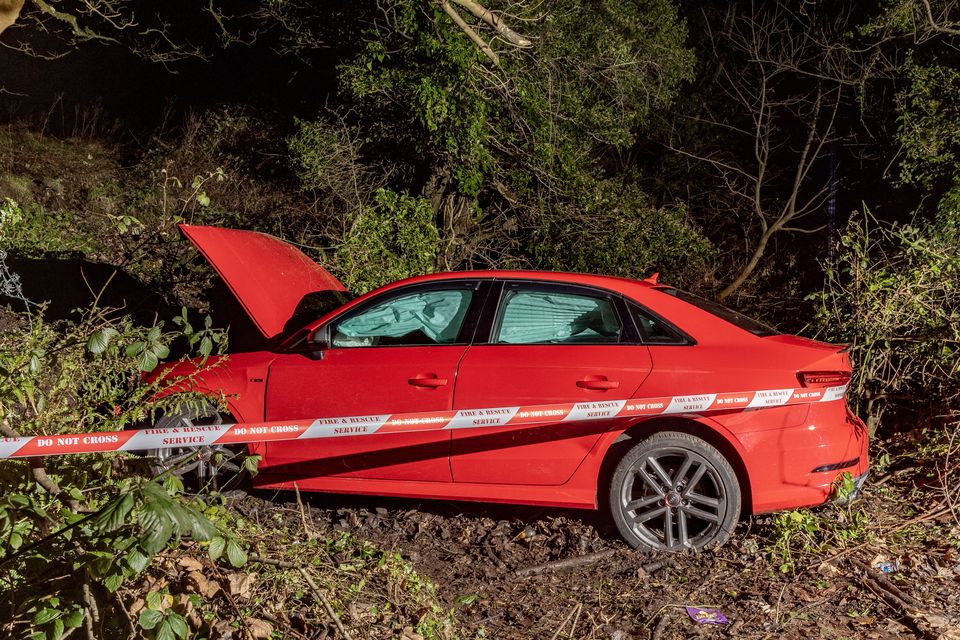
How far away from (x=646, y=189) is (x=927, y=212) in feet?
19.6

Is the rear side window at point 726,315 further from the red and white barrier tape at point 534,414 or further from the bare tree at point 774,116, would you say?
the bare tree at point 774,116

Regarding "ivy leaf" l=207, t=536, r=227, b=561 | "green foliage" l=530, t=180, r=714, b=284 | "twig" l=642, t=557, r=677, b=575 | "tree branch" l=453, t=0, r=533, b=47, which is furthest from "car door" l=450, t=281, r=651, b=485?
"green foliage" l=530, t=180, r=714, b=284

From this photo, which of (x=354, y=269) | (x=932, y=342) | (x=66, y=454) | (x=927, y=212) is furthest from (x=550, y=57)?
(x=66, y=454)

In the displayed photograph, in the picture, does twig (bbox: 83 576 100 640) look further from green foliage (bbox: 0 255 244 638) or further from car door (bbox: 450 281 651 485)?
car door (bbox: 450 281 651 485)

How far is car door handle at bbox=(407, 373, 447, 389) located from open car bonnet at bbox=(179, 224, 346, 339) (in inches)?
48.9

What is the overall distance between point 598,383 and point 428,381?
0.97 metres

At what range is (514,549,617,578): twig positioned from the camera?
4477 millimetres

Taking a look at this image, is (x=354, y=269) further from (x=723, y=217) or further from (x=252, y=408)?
(x=723, y=217)

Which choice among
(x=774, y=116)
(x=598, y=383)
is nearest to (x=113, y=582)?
(x=598, y=383)

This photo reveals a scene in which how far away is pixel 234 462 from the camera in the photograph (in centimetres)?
537

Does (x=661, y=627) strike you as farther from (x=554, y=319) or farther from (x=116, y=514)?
(x=116, y=514)

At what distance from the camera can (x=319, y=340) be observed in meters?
4.94

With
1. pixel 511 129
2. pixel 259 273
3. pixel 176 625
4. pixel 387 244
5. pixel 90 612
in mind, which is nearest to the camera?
pixel 176 625

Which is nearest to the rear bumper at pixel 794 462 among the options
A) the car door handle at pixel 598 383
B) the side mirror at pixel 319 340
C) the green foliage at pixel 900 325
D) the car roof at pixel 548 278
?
the car door handle at pixel 598 383
